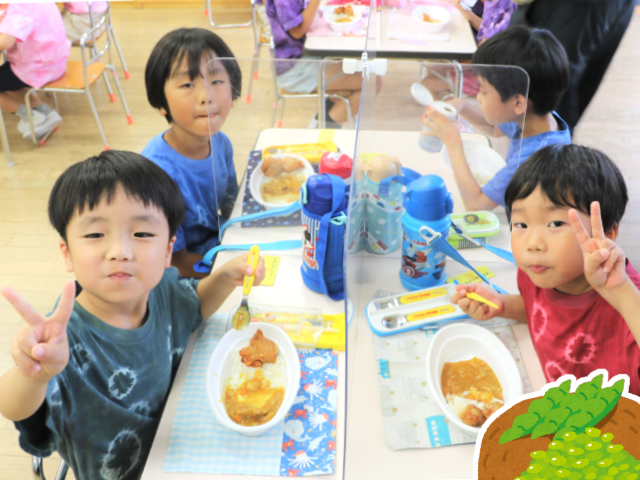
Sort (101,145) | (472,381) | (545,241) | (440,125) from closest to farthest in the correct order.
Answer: (545,241)
(472,381)
(440,125)
(101,145)

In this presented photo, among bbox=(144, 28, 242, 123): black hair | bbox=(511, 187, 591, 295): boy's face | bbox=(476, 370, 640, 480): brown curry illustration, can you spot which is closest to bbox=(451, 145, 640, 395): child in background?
bbox=(511, 187, 591, 295): boy's face

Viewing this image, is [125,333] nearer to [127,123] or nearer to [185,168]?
[185,168]

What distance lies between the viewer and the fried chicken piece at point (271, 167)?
1.43 metres

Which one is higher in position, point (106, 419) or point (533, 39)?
point (533, 39)

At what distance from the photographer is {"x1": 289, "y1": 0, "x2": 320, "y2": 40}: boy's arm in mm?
2503

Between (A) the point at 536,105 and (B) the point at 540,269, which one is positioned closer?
(B) the point at 540,269

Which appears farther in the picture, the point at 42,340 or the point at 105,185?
the point at 105,185

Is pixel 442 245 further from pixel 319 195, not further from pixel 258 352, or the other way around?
pixel 258 352

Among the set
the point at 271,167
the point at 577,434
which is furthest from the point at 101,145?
the point at 577,434

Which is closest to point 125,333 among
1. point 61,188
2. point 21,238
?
point 61,188

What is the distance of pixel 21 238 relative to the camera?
243cm

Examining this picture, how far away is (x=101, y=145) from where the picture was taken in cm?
311

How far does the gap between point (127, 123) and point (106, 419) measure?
2688mm

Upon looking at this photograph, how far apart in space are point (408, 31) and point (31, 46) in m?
1.85
